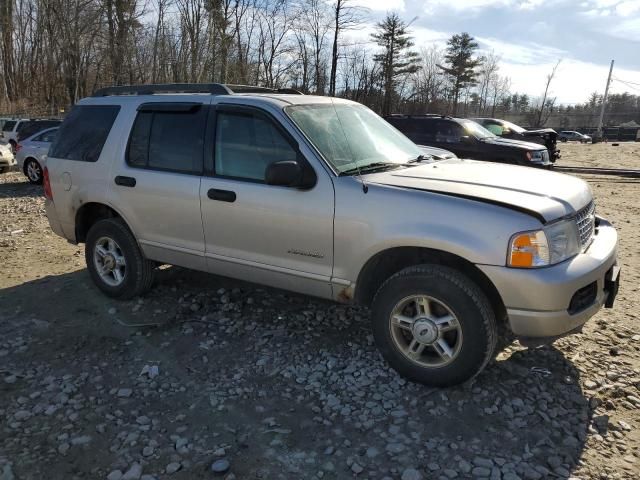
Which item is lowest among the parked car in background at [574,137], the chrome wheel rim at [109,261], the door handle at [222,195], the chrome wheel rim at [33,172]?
the chrome wheel rim at [33,172]

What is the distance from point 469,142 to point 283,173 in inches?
399

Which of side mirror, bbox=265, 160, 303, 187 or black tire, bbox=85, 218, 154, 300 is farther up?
side mirror, bbox=265, 160, 303, 187

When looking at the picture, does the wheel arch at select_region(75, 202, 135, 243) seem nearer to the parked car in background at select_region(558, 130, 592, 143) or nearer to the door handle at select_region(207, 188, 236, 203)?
the door handle at select_region(207, 188, 236, 203)

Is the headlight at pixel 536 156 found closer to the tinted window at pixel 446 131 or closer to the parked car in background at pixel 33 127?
the tinted window at pixel 446 131

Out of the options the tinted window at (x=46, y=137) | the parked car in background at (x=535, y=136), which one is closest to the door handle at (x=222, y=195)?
the tinted window at (x=46, y=137)

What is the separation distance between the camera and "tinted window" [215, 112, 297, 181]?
150 inches

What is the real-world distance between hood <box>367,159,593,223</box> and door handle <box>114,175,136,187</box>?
85.9 inches

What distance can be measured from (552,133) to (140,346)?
16.9 metres

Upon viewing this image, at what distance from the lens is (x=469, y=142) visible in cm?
1256

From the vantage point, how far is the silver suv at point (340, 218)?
304 centimetres

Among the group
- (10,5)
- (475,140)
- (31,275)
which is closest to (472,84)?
(10,5)

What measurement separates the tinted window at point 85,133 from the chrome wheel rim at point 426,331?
3221mm

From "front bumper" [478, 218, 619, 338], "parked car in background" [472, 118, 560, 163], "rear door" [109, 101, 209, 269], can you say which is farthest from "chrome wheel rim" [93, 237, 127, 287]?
"parked car in background" [472, 118, 560, 163]

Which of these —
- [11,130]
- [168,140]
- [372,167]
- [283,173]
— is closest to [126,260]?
[168,140]
